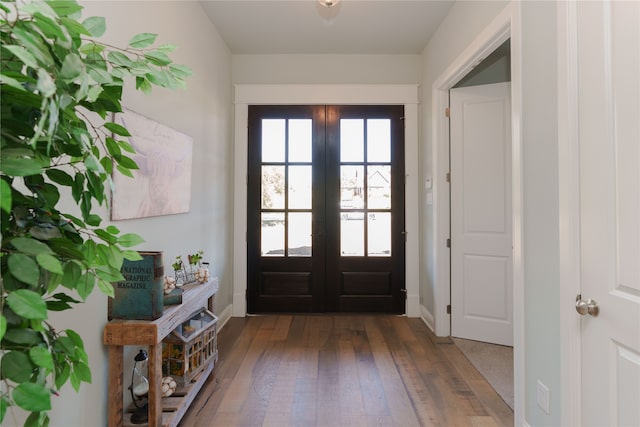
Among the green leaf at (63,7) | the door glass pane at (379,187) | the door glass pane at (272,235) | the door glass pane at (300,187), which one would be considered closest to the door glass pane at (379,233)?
the door glass pane at (379,187)

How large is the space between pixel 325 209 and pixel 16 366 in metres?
3.17

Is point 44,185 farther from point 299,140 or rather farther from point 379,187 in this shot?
point 379,187

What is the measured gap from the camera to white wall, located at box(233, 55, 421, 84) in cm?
366

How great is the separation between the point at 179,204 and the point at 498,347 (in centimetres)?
286

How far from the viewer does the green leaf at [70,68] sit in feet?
1.85

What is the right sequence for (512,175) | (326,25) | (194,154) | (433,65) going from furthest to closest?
(433,65)
(326,25)
(194,154)
(512,175)

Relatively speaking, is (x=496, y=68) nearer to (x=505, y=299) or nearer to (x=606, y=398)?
(x=505, y=299)

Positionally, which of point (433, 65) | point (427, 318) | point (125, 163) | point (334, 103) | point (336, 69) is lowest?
point (427, 318)

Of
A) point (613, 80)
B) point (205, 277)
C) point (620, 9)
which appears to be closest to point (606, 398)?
point (613, 80)

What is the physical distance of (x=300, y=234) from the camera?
368 centimetres

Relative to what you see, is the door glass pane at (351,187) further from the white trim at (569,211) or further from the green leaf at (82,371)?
the green leaf at (82,371)

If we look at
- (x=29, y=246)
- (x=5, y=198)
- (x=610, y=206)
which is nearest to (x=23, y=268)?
(x=29, y=246)

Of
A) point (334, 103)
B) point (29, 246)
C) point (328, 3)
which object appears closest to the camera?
point (29, 246)

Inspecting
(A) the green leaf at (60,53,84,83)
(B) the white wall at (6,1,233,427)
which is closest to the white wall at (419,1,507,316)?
(B) the white wall at (6,1,233,427)
